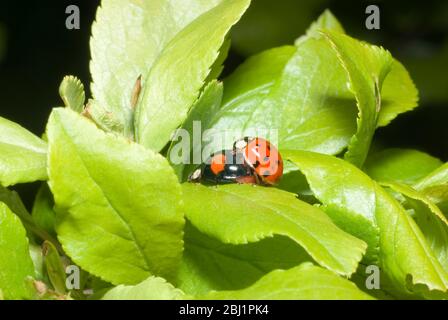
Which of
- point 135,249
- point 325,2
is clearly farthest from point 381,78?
point 325,2

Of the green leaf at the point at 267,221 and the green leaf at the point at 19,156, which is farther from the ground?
the green leaf at the point at 19,156

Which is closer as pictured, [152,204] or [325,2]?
[152,204]

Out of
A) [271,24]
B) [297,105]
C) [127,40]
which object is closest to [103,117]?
[127,40]

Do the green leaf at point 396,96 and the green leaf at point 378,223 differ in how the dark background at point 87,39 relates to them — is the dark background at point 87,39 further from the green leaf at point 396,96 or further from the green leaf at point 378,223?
the green leaf at point 378,223

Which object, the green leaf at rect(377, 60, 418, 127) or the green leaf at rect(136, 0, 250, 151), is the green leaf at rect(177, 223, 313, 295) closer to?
the green leaf at rect(136, 0, 250, 151)

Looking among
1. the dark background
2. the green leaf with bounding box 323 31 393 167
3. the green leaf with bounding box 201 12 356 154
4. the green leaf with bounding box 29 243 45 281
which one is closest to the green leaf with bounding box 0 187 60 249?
the green leaf with bounding box 29 243 45 281

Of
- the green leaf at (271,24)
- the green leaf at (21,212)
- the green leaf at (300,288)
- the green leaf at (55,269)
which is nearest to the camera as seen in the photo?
the green leaf at (300,288)

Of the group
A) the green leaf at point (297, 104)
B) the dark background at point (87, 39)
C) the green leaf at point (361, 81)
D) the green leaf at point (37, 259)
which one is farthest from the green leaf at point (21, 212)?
the dark background at point (87, 39)
